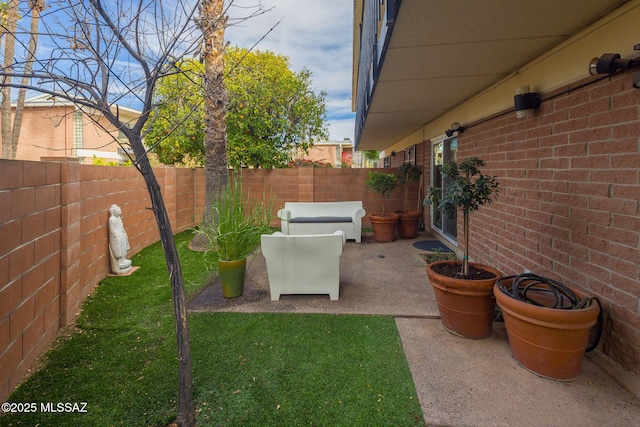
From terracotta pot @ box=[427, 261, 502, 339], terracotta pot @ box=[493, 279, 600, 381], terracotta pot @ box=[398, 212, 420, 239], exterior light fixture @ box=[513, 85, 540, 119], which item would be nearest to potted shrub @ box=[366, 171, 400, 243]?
terracotta pot @ box=[398, 212, 420, 239]

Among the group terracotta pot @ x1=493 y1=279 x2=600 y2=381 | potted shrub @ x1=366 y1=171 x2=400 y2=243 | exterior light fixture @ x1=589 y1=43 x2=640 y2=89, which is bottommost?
terracotta pot @ x1=493 y1=279 x2=600 y2=381

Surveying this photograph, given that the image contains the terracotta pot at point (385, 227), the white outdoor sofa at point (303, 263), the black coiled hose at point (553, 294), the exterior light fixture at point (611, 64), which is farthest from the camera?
the terracotta pot at point (385, 227)

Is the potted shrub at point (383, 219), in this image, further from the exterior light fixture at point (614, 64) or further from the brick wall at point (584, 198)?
the exterior light fixture at point (614, 64)

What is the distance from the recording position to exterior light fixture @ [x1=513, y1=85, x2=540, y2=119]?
312 centimetres

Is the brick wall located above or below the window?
below

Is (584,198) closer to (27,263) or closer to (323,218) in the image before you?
(27,263)

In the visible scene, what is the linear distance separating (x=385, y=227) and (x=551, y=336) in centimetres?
459

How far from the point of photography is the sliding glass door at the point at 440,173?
5872mm

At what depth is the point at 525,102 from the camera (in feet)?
10.3

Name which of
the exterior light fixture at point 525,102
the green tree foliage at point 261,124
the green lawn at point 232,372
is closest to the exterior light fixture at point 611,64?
the exterior light fixture at point 525,102

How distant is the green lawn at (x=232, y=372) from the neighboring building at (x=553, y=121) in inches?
58.3

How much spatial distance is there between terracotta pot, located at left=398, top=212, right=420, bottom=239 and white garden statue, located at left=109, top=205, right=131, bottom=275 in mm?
4999

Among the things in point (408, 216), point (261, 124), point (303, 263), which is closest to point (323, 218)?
point (408, 216)

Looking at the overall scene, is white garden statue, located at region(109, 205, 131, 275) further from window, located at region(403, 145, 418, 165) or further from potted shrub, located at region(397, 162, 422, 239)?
window, located at region(403, 145, 418, 165)
